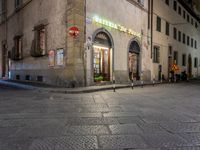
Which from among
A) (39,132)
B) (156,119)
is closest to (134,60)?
(156,119)

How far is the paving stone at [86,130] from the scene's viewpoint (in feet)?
16.8

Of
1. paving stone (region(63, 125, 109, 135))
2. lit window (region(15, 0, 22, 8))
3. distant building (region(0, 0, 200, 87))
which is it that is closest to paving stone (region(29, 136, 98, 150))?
paving stone (region(63, 125, 109, 135))

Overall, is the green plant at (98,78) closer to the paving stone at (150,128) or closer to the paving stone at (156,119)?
the paving stone at (156,119)

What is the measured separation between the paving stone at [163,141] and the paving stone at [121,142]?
157mm

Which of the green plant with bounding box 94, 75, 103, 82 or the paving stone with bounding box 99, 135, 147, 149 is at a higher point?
the green plant with bounding box 94, 75, 103, 82

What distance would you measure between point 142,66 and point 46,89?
13154mm

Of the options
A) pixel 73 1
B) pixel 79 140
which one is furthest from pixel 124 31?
pixel 79 140

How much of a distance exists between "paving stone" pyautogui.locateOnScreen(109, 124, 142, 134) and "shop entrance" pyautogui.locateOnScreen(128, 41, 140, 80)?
1679 centimetres

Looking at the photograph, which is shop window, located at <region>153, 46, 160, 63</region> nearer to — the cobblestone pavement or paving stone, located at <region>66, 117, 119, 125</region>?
the cobblestone pavement

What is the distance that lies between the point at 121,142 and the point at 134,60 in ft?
65.2

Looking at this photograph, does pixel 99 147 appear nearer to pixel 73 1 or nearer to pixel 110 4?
pixel 73 1

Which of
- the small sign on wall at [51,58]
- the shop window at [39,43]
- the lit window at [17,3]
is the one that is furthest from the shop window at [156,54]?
the lit window at [17,3]

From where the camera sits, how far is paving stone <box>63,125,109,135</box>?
5.13m

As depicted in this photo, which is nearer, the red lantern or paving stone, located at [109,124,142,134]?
paving stone, located at [109,124,142,134]
